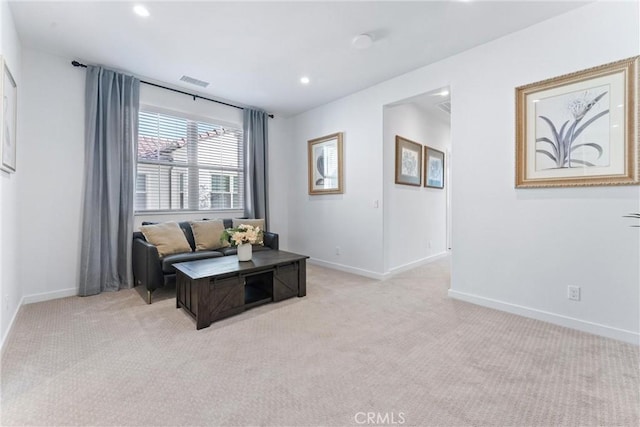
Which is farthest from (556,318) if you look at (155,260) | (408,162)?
(155,260)

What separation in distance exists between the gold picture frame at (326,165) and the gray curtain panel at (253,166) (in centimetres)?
84

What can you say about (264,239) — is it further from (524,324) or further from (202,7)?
(524,324)

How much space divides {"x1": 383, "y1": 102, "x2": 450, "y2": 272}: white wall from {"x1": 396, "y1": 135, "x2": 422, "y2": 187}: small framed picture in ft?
0.28

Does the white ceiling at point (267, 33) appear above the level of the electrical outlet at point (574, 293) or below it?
above

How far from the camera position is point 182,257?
10.7ft

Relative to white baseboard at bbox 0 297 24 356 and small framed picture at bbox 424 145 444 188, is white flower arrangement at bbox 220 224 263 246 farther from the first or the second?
small framed picture at bbox 424 145 444 188

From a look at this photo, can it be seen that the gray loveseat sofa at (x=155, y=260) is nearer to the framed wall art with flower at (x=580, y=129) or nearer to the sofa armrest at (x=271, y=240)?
the sofa armrest at (x=271, y=240)

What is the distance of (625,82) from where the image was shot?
2.16 metres

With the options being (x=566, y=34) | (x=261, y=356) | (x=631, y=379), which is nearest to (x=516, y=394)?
(x=631, y=379)

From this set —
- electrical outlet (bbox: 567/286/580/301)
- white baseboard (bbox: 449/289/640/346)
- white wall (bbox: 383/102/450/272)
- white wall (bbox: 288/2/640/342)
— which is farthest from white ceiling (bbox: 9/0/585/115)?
white baseboard (bbox: 449/289/640/346)

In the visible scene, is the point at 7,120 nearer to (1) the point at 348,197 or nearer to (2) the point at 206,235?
(2) the point at 206,235

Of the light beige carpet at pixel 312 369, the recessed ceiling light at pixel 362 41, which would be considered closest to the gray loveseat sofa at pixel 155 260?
the light beige carpet at pixel 312 369

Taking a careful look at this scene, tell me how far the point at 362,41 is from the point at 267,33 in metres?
0.92

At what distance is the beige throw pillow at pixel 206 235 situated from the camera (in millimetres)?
3775
